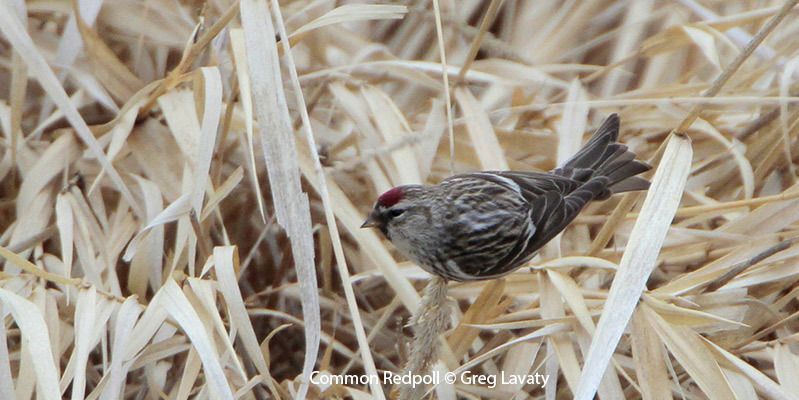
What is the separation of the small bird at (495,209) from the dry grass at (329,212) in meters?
0.06

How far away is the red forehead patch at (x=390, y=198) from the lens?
2020mm

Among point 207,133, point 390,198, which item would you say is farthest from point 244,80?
point 390,198

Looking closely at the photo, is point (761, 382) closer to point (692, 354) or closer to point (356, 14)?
point (692, 354)

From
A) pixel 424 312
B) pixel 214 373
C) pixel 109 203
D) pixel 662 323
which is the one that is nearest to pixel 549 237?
pixel 662 323

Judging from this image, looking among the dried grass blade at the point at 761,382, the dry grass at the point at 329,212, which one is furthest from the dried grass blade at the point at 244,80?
the dried grass blade at the point at 761,382

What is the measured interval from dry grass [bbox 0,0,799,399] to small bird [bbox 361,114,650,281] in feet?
0.20

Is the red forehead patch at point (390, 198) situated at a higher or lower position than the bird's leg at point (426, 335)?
higher

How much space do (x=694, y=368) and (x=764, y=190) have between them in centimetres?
79

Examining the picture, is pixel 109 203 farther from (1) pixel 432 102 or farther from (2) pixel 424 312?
(2) pixel 424 312

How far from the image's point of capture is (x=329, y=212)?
158 cm

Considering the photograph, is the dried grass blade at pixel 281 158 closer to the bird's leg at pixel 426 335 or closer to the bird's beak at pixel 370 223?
the bird's leg at pixel 426 335

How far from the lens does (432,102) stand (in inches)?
100

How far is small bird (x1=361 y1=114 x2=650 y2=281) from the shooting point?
6.80 feet

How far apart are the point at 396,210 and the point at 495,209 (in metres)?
0.26
